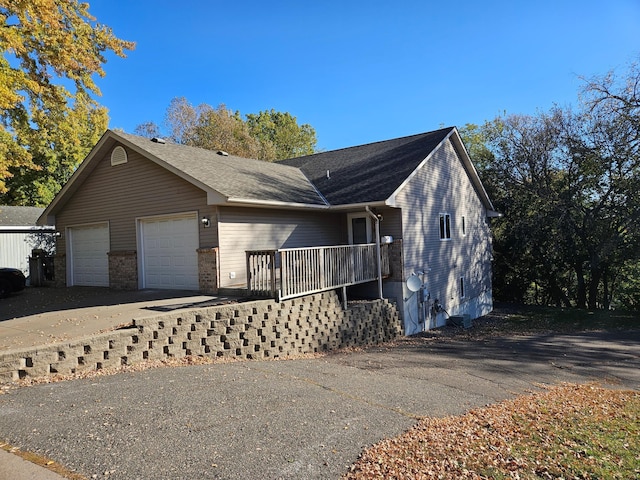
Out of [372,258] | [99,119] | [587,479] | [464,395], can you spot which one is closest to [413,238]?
[372,258]

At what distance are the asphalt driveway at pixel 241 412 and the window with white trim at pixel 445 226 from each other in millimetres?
8024

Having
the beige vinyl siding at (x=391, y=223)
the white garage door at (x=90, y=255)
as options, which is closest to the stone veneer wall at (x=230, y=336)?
the beige vinyl siding at (x=391, y=223)

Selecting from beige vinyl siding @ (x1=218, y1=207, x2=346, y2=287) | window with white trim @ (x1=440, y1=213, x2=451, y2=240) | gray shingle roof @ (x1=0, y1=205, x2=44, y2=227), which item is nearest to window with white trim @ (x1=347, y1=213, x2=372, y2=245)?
beige vinyl siding @ (x1=218, y1=207, x2=346, y2=287)

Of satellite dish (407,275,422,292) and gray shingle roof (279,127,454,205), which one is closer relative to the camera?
satellite dish (407,275,422,292)

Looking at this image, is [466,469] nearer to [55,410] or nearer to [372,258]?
[55,410]

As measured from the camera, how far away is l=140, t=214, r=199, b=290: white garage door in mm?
11836

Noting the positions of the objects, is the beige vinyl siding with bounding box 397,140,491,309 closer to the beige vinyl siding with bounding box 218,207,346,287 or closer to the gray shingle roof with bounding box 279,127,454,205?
the gray shingle roof with bounding box 279,127,454,205

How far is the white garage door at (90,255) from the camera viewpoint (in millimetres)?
14141

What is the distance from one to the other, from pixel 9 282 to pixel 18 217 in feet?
25.8

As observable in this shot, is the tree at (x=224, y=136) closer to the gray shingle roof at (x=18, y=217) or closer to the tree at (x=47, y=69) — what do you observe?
the gray shingle roof at (x=18, y=217)

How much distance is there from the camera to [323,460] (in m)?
3.91

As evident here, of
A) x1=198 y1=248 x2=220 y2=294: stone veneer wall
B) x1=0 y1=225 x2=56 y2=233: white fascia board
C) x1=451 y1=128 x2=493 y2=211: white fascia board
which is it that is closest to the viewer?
x1=198 y1=248 x2=220 y2=294: stone veneer wall

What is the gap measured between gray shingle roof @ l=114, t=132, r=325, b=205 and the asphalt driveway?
5.20 meters

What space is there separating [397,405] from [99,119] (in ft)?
51.1
